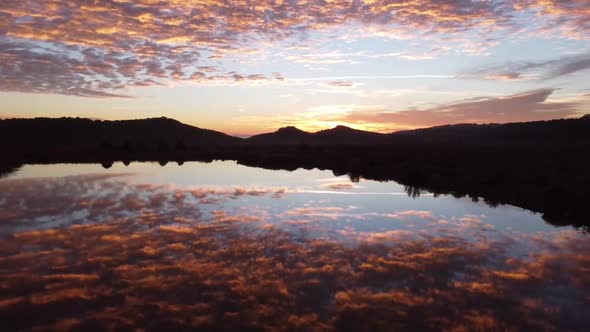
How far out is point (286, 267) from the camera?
10.1 m

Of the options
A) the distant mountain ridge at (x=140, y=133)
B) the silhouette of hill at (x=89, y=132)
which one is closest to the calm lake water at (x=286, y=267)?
the distant mountain ridge at (x=140, y=133)

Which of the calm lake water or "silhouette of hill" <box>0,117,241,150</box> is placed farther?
"silhouette of hill" <box>0,117,241,150</box>

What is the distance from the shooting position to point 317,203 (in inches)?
790

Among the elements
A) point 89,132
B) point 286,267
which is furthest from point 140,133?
point 286,267

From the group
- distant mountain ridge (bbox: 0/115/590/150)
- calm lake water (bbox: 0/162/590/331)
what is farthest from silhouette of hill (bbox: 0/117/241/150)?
calm lake water (bbox: 0/162/590/331)

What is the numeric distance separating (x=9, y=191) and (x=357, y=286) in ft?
72.4

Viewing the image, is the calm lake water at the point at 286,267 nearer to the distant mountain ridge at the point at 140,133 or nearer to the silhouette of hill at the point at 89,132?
the distant mountain ridge at the point at 140,133

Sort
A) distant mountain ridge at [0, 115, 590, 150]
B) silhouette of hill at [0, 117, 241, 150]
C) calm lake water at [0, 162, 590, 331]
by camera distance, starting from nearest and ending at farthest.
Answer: calm lake water at [0, 162, 590, 331], distant mountain ridge at [0, 115, 590, 150], silhouette of hill at [0, 117, 241, 150]

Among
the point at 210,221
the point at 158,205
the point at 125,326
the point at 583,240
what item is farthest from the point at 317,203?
the point at 125,326

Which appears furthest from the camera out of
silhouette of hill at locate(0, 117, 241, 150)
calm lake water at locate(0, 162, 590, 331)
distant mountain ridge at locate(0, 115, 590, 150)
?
silhouette of hill at locate(0, 117, 241, 150)

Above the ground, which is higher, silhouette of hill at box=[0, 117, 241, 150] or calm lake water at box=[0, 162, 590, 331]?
silhouette of hill at box=[0, 117, 241, 150]

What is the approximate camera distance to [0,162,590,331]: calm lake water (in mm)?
7312

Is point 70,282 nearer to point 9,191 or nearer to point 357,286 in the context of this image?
point 357,286

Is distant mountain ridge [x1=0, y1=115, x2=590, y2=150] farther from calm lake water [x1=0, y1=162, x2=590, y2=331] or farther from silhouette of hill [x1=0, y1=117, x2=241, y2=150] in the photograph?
calm lake water [x1=0, y1=162, x2=590, y2=331]
